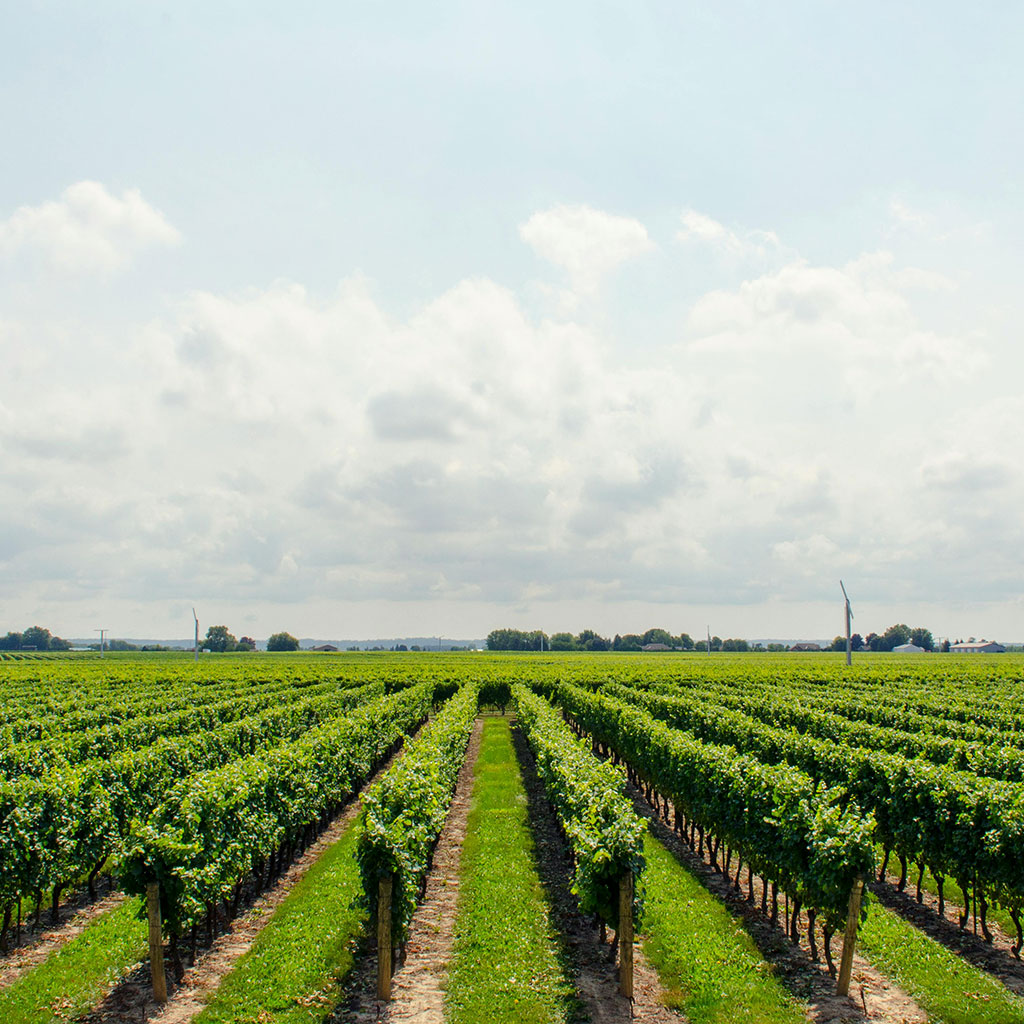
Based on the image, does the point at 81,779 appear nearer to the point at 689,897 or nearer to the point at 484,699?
the point at 689,897

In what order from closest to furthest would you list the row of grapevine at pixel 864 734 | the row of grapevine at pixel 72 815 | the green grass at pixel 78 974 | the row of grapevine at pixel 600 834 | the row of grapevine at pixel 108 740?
the green grass at pixel 78 974, the row of grapevine at pixel 600 834, the row of grapevine at pixel 72 815, the row of grapevine at pixel 864 734, the row of grapevine at pixel 108 740

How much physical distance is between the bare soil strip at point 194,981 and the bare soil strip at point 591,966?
19.8 feet

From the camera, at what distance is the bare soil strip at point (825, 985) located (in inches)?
434

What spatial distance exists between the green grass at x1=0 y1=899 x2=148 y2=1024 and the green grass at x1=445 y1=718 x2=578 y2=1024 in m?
5.78

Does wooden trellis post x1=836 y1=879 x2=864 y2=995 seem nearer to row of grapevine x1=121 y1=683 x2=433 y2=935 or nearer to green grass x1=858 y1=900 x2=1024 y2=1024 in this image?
green grass x1=858 y1=900 x2=1024 y2=1024

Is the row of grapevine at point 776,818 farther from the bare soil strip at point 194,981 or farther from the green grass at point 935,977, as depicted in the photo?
the bare soil strip at point 194,981

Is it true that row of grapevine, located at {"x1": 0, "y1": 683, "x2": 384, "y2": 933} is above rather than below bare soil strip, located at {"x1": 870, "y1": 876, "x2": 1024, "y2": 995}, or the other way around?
above

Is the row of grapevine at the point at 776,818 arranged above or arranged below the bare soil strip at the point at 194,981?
above

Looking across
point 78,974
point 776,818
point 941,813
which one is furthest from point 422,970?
point 941,813

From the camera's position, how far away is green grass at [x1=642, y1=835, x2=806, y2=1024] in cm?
1115

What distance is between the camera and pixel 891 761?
1825 centimetres

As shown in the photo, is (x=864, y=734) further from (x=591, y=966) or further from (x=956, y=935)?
(x=591, y=966)

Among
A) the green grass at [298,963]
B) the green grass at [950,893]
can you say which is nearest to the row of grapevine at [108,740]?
the green grass at [298,963]

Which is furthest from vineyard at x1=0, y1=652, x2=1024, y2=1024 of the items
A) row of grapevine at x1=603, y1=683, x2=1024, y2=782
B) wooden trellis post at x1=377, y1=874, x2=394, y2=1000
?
row of grapevine at x1=603, y1=683, x2=1024, y2=782
